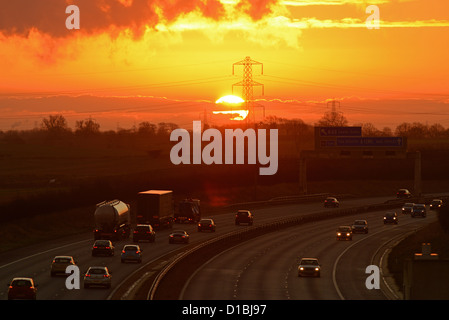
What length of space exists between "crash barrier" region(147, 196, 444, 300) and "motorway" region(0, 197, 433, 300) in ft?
3.04

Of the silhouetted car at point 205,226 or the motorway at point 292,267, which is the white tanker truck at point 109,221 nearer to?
the motorway at point 292,267

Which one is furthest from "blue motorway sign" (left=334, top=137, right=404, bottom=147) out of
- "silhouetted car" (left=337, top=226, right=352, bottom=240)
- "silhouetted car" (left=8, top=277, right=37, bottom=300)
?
"silhouetted car" (left=8, top=277, right=37, bottom=300)

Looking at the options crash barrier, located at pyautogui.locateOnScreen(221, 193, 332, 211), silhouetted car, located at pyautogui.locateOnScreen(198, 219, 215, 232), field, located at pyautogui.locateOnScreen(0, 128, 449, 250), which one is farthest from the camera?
crash barrier, located at pyautogui.locateOnScreen(221, 193, 332, 211)

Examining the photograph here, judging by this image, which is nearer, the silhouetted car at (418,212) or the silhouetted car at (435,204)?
the silhouetted car at (418,212)

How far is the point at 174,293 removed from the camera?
51219 millimetres

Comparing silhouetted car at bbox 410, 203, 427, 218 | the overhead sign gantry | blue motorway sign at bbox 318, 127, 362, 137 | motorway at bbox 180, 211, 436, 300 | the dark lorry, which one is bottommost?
motorway at bbox 180, 211, 436, 300

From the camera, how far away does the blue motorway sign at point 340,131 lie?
436ft

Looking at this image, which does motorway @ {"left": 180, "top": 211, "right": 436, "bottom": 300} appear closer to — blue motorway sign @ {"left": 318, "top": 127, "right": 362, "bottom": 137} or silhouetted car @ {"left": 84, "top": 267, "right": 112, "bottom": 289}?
silhouetted car @ {"left": 84, "top": 267, "right": 112, "bottom": 289}

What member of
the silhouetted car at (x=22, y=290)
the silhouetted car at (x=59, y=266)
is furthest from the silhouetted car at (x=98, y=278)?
the silhouetted car at (x=59, y=266)

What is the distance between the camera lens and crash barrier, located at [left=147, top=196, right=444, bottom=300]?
169ft

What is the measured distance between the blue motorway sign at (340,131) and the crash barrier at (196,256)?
17624mm

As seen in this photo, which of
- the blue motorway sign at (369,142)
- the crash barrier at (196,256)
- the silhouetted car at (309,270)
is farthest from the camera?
the blue motorway sign at (369,142)
